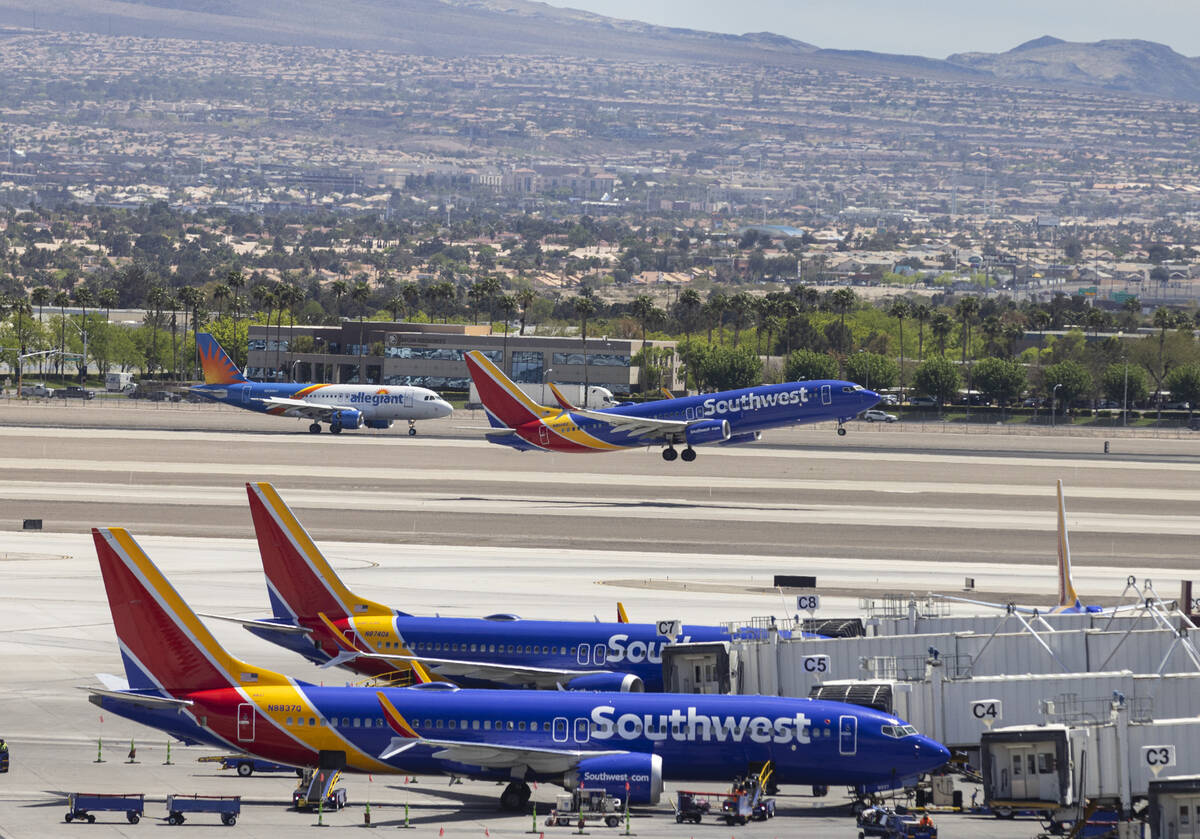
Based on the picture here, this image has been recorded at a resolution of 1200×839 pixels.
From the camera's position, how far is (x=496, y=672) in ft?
148

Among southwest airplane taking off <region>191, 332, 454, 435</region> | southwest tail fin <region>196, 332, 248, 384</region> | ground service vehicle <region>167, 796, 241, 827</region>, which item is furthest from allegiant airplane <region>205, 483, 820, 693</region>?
southwest tail fin <region>196, 332, 248, 384</region>

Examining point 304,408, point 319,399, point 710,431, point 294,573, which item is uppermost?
point 294,573

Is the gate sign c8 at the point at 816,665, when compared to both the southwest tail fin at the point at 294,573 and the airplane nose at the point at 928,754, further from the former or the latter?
the southwest tail fin at the point at 294,573

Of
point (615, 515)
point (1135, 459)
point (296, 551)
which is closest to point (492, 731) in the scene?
point (296, 551)

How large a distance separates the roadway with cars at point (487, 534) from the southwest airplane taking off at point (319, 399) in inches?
83.7

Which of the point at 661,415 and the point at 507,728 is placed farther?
the point at 661,415

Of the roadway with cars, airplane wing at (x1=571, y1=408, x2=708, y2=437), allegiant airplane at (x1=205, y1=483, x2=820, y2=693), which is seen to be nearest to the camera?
the roadway with cars

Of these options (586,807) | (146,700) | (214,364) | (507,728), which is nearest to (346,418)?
(214,364)

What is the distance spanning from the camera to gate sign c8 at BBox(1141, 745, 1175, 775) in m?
35.2

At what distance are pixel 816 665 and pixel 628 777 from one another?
368 inches

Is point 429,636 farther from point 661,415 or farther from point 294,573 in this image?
point 661,415

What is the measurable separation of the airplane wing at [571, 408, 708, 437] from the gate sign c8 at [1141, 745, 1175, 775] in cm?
7462

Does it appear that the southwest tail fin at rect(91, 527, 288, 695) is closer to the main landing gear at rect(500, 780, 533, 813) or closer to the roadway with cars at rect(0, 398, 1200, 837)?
the roadway with cars at rect(0, 398, 1200, 837)

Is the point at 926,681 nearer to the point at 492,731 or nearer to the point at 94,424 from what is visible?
the point at 492,731
